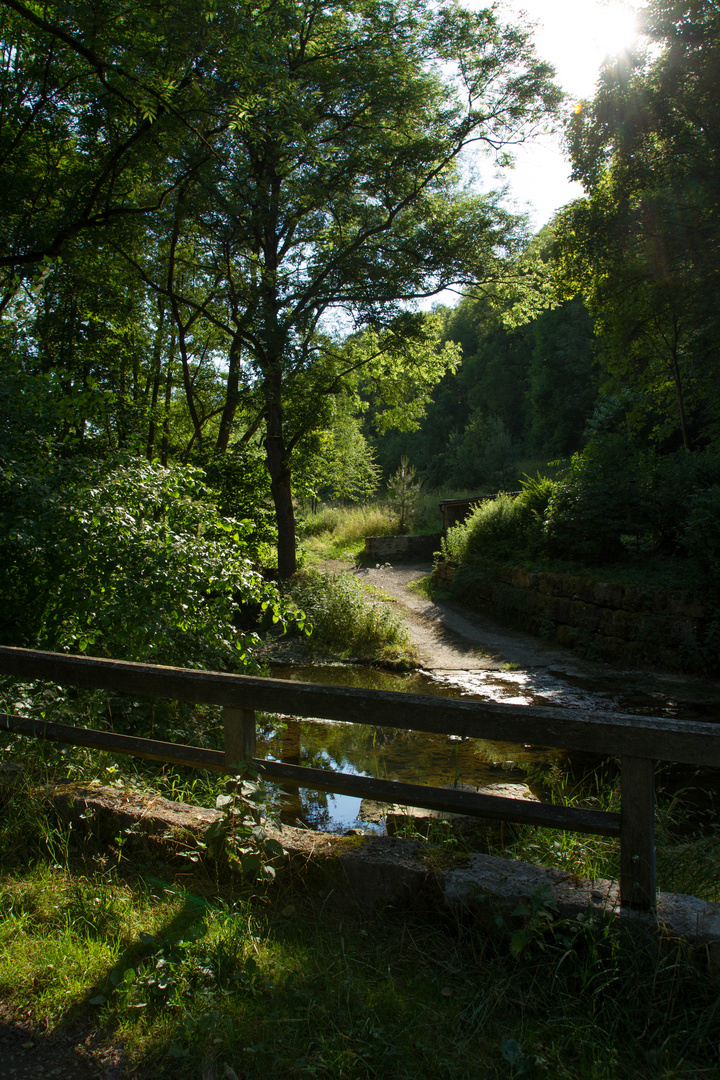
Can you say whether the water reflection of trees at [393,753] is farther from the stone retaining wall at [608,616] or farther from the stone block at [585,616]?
the stone block at [585,616]

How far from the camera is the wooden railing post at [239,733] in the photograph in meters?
2.90

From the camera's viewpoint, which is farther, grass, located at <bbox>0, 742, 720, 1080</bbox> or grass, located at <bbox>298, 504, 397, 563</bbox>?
grass, located at <bbox>298, 504, 397, 563</bbox>

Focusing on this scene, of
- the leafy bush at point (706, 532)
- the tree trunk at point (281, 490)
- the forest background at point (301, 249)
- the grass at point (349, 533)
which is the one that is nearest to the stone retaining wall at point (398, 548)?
the grass at point (349, 533)

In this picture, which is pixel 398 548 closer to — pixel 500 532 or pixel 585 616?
pixel 500 532

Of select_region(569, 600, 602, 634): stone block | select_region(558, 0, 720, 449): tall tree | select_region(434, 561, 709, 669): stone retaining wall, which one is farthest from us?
select_region(558, 0, 720, 449): tall tree

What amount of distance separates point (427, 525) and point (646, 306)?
13.3 metres

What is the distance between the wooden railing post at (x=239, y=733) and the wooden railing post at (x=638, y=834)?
155 cm

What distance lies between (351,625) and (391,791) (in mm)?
9170

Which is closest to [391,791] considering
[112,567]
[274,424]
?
[112,567]

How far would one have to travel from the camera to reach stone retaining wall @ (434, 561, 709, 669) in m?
9.18

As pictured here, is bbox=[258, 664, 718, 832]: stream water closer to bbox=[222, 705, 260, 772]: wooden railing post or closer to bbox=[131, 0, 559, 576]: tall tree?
bbox=[222, 705, 260, 772]: wooden railing post

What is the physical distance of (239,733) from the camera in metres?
2.91

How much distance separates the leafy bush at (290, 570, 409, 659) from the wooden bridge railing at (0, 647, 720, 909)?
7.78 m

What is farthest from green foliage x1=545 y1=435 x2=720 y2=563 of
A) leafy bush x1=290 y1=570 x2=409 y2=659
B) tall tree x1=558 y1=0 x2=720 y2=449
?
tall tree x1=558 y1=0 x2=720 y2=449
